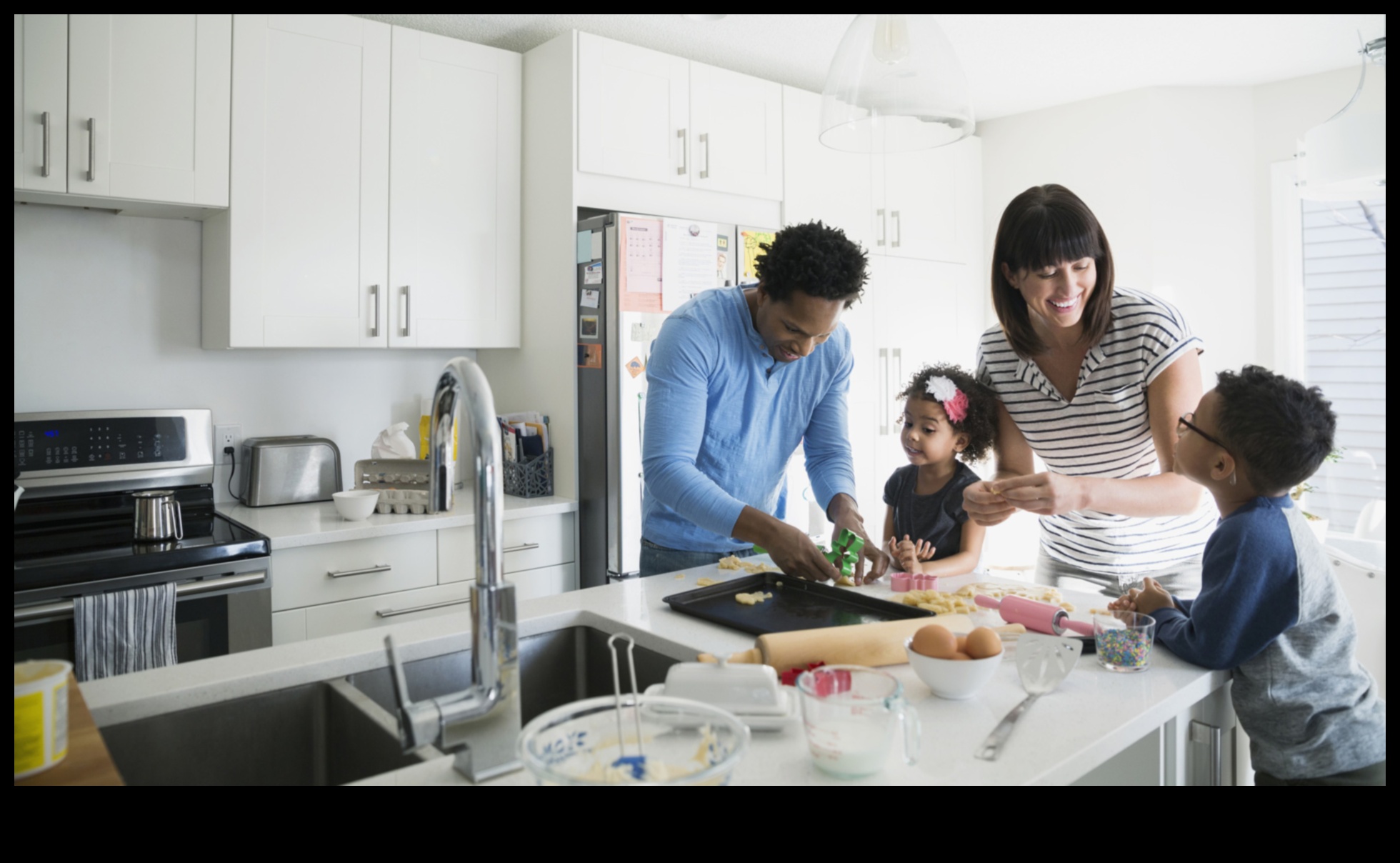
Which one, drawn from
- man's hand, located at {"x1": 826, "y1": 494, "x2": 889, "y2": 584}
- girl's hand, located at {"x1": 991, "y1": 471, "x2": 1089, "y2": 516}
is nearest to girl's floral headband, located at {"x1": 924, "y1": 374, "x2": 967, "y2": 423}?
man's hand, located at {"x1": 826, "y1": 494, "x2": 889, "y2": 584}

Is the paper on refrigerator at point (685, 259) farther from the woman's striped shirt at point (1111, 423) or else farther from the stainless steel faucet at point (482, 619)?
the stainless steel faucet at point (482, 619)

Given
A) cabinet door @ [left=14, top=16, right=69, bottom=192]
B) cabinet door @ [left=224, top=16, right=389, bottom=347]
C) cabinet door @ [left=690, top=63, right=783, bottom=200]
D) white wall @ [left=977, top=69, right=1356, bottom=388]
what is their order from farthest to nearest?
1. white wall @ [left=977, top=69, right=1356, bottom=388]
2. cabinet door @ [left=690, top=63, right=783, bottom=200]
3. cabinet door @ [left=224, top=16, right=389, bottom=347]
4. cabinet door @ [left=14, top=16, right=69, bottom=192]

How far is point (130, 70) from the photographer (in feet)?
8.22

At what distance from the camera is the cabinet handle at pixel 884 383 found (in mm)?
4004

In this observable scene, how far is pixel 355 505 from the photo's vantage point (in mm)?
2719

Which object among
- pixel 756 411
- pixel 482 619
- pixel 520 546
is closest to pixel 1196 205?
pixel 756 411

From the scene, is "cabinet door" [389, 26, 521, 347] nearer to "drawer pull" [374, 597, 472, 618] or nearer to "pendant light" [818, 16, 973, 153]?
"drawer pull" [374, 597, 472, 618]

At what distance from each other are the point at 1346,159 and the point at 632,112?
205 cm

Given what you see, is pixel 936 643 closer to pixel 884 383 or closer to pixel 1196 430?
pixel 1196 430

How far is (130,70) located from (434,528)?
1.47 meters

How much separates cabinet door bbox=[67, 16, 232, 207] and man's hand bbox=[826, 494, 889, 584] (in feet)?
6.39

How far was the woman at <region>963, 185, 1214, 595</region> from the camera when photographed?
1757mm

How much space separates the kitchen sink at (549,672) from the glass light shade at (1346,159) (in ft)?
7.05
